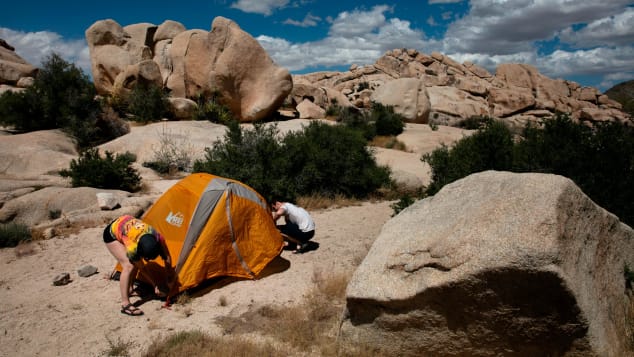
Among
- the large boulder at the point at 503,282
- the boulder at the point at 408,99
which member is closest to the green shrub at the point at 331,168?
the large boulder at the point at 503,282

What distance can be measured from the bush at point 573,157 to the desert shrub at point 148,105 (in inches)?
575

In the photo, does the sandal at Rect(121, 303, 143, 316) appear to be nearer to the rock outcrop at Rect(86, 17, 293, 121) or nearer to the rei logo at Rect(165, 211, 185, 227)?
the rei logo at Rect(165, 211, 185, 227)

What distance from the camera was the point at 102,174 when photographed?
1088 cm

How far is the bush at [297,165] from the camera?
10.0 m

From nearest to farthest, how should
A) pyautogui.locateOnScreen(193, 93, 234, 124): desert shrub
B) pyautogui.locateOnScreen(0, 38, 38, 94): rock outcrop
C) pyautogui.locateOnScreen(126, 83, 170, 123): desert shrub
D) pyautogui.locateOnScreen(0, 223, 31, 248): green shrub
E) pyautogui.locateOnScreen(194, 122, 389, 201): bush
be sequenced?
pyautogui.locateOnScreen(0, 223, 31, 248): green shrub, pyautogui.locateOnScreen(194, 122, 389, 201): bush, pyautogui.locateOnScreen(126, 83, 170, 123): desert shrub, pyautogui.locateOnScreen(193, 93, 234, 124): desert shrub, pyautogui.locateOnScreen(0, 38, 38, 94): rock outcrop

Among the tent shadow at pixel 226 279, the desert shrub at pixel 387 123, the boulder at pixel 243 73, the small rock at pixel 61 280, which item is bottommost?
the tent shadow at pixel 226 279

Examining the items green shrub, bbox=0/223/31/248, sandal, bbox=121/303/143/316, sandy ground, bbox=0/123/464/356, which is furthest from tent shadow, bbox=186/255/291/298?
green shrub, bbox=0/223/31/248

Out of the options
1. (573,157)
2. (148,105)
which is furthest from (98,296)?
(148,105)

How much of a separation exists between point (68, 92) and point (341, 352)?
57.4ft

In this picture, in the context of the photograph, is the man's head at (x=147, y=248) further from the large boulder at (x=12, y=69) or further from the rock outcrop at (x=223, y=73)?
the large boulder at (x=12, y=69)

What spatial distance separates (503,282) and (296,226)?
14.4ft

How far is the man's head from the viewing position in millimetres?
5359

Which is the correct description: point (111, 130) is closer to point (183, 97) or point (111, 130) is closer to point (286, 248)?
point (183, 97)

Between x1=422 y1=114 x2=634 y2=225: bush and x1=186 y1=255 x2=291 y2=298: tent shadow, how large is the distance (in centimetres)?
369
